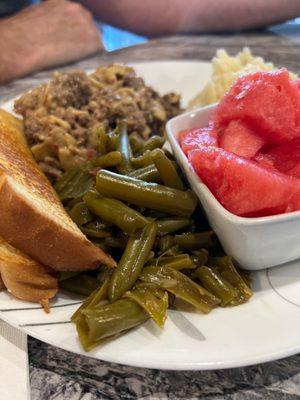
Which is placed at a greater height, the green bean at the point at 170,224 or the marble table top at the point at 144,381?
the green bean at the point at 170,224

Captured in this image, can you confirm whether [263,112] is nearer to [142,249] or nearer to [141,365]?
[142,249]

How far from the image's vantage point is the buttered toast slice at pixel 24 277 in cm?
175

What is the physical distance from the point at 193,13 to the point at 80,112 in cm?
290

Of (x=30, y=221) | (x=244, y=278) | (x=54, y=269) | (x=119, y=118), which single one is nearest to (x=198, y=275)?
(x=244, y=278)

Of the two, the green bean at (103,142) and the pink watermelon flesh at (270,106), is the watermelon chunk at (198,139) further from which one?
the green bean at (103,142)

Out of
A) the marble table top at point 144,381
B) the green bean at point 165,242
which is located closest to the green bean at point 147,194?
the green bean at point 165,242

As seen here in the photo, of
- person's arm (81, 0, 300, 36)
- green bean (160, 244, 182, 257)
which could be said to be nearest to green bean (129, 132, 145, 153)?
green bean (160, 244, 182, 257)

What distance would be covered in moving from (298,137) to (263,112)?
0.17 meters

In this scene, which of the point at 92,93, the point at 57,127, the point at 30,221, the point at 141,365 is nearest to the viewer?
the point at 141,365

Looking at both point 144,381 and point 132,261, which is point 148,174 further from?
point 144,381

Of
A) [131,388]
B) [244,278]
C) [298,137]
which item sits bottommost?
[131,388]

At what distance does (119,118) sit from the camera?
2721mm

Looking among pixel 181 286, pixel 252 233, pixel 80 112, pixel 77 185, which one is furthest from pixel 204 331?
pixel 80 112

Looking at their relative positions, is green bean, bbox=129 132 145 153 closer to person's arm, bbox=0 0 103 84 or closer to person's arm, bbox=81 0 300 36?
person's arm, bbox=0 0 103 84
